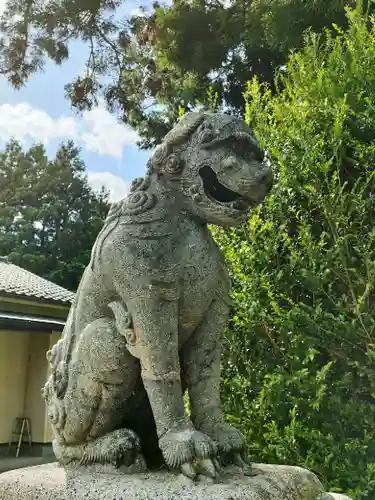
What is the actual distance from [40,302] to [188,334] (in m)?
9.08

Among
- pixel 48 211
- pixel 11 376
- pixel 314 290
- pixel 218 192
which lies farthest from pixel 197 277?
pixel 48 211

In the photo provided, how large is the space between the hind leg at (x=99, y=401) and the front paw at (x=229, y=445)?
0.87 feet

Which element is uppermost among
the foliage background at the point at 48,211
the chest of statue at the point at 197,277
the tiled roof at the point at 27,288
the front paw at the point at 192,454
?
the foliage background at the point at 48,211

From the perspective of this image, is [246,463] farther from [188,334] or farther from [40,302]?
[40,302]

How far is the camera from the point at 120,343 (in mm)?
2105

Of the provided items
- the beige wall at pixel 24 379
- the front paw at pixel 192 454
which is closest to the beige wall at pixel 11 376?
the beige wall at pixel 24 379

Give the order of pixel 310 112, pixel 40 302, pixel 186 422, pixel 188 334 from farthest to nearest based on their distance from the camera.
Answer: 1. pixel 40 302
2. pixel 310 112
3. pixel 188 334
4. pixel 186 422

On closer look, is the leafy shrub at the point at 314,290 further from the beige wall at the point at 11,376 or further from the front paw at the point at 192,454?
the beige wall at the point at 11,376

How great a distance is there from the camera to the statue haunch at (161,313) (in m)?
2.06

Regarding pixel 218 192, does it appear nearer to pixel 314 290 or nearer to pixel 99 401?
pixel 99 401

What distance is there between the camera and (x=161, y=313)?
2.07 metres

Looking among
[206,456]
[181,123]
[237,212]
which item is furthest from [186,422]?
[181,123]

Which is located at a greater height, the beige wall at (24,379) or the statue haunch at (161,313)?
the beige wall at (24,379)

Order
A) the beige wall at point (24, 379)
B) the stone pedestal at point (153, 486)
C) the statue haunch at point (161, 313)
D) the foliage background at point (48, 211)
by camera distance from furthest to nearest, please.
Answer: the foliage background at point (48, 211), the beige wall at point (24, 379), the statue haunch at point (161, 313), the stone pedestal at point (153, 486)
